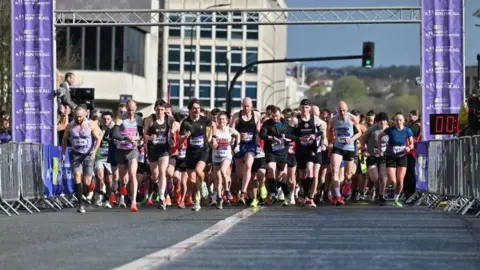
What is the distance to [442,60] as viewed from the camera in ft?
96.9

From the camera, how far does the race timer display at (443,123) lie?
93.8 feet

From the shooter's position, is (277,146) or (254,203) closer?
(254,203)

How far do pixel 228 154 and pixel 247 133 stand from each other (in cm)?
94

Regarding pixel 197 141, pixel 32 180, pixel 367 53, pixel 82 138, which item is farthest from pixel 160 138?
pixel 367 53

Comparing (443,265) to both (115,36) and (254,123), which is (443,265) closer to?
(254,123)

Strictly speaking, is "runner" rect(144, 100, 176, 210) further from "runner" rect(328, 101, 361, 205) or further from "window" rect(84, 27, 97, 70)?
"window" rect(84, 27, 97, 70)

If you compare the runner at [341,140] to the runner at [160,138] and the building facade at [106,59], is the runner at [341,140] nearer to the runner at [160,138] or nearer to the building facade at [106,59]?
the runner at [160,138]

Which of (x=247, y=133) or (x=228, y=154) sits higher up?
(x=247, y=133)

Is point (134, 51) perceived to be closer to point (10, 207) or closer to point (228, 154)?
point (228, 154)

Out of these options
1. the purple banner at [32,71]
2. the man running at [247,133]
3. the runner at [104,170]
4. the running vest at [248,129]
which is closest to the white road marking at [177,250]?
the man running at [247,133]

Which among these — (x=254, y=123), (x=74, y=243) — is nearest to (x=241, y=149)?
(x=254, y=123)

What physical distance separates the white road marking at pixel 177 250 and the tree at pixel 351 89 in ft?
503

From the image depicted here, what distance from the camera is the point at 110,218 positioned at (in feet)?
69.3

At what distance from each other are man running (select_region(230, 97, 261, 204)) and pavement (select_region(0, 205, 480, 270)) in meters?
4.07
